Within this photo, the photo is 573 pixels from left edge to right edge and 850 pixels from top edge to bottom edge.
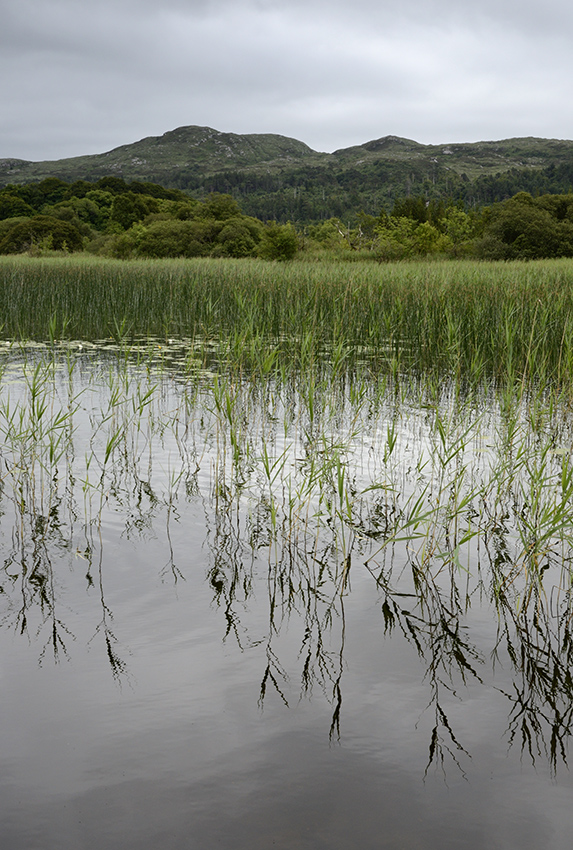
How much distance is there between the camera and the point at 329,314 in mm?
8547

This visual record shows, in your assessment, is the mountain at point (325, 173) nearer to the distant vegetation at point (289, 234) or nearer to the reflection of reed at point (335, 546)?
the distant vegetation at point (289, 234)

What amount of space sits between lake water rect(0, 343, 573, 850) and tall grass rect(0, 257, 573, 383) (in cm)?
196

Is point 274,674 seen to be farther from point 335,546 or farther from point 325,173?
point 325,173

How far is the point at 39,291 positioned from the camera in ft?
41.6

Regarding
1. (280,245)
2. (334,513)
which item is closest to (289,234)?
(280,245)

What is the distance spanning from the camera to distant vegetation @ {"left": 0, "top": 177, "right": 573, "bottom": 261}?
88.5 ft

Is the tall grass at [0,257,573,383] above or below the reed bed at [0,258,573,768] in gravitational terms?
above

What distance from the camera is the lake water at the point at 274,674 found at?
1633 mm

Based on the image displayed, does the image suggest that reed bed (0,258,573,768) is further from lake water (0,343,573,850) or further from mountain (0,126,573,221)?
mountain (0,126,573,221)

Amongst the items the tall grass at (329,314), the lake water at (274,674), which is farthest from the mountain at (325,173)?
the lake water at (274,674)

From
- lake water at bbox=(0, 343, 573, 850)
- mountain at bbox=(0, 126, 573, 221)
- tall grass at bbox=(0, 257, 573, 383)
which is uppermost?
mountain at bbox=(0, 126, 573, 221)

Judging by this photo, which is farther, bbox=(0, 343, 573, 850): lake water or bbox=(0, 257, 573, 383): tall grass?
bbox=(0, 257, 573, 383): tall grass

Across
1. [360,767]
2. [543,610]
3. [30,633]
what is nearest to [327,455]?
[543,610]

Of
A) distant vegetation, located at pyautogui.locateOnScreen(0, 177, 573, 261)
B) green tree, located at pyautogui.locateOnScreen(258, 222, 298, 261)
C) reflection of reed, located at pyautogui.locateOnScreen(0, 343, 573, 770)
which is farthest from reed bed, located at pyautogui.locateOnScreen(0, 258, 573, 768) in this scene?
distant vegetation, located at pyautogui.locateOnScreen(0, 177, 573, 261)
